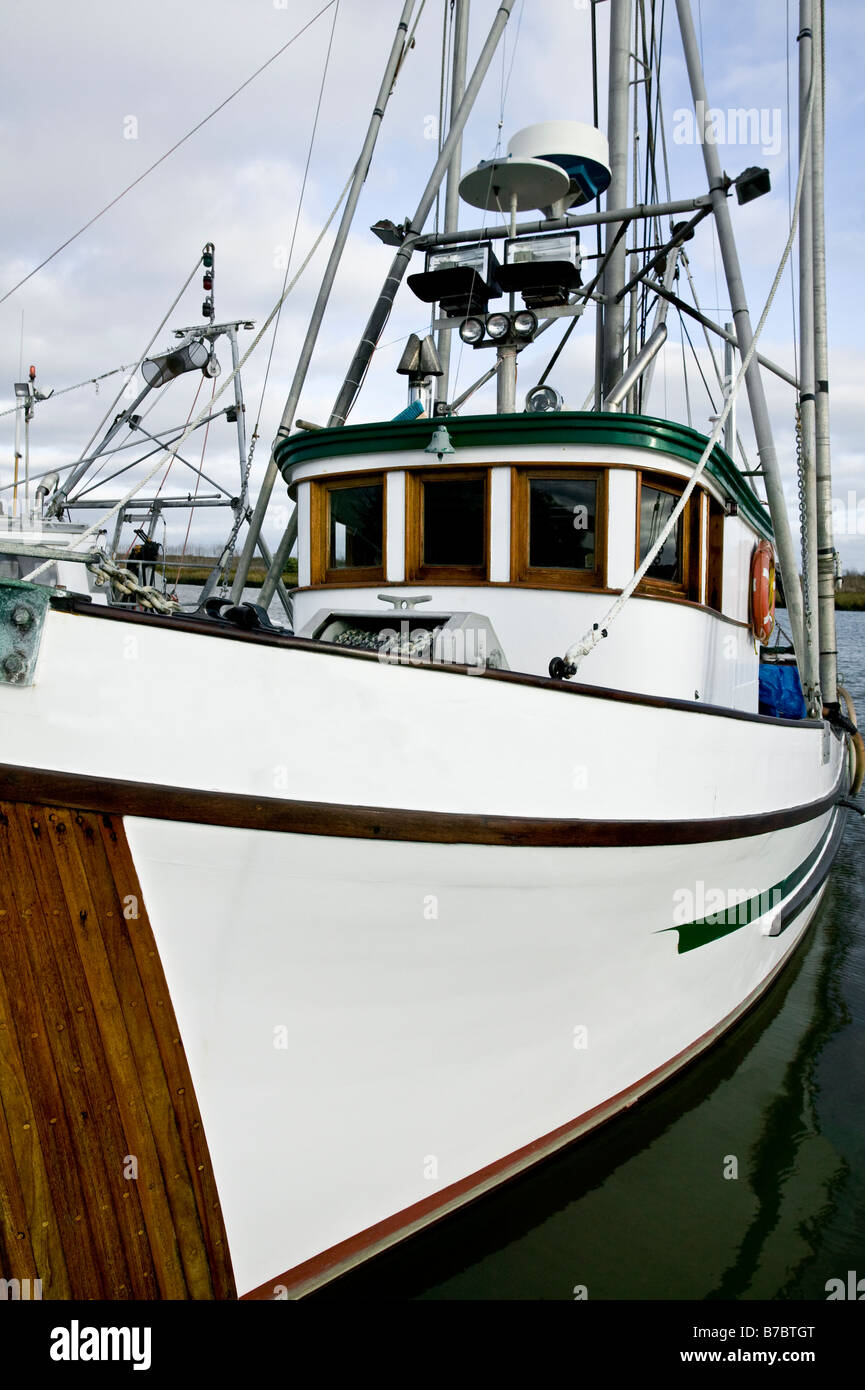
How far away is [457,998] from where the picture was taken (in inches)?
125

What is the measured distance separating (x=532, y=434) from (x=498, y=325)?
4.36 ft

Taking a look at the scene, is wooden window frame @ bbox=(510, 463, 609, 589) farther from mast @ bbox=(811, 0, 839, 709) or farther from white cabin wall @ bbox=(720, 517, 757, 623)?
mast @ bbox=(811, 0, 839, 709)

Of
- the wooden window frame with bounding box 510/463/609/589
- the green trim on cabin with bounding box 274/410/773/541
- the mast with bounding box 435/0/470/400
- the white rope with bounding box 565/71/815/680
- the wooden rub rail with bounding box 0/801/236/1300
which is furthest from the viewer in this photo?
the mast with bounding box 435/0/470/400

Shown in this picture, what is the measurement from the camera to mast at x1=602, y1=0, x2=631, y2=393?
21.8ft

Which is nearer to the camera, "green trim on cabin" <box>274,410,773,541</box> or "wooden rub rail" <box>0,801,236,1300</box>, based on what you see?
"wooden rub rail" <box>0,801,236,1300</box>


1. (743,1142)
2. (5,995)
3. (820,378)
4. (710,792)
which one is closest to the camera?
(5,995)

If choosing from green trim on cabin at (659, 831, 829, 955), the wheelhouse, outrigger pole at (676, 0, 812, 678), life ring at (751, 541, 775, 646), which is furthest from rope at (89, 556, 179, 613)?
life ring at (751, 541, 775, 646)

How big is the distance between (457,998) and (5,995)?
1.42m

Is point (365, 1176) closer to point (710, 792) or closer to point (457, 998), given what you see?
point (457, 998)

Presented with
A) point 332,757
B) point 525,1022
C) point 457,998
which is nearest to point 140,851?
point 332,757

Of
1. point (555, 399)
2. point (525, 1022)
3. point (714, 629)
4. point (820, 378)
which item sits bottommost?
point (525, 1022)

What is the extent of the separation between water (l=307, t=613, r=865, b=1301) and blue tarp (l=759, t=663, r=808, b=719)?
124 inches

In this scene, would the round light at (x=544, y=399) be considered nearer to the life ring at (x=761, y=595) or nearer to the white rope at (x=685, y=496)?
the white rope at (x=685, y=496)

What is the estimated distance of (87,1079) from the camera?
2619 mm
